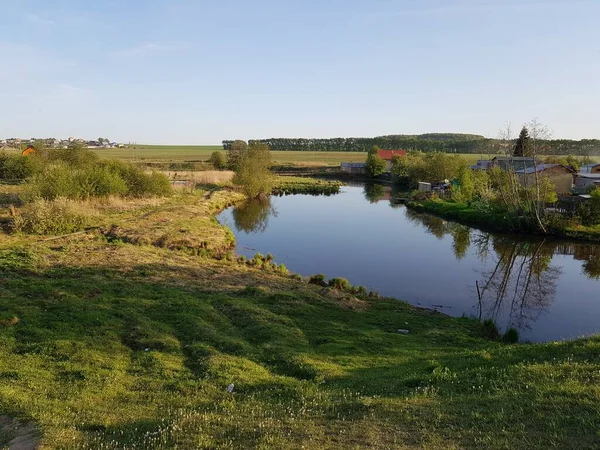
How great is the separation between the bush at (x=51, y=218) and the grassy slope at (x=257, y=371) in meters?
7.67

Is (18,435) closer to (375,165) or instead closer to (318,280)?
(318,280)

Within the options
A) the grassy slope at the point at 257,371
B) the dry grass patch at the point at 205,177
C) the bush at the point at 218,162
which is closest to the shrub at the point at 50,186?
the grassy slope at the point at 257,371

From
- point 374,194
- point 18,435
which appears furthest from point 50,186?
point 374,194

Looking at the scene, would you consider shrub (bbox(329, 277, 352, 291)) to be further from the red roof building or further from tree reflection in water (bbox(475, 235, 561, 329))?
the red roof building

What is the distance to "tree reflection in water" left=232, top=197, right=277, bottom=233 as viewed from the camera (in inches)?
1684

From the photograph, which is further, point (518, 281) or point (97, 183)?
point (97, 183)

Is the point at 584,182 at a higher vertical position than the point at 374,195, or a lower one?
higher

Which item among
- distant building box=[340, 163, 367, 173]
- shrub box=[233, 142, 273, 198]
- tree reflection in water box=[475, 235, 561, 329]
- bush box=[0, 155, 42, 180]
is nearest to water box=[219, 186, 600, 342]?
tree reflection in water box=[475, 235, 561, 329]

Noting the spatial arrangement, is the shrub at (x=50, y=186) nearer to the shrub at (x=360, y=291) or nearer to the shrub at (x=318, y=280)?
the shrub at (x=318, y=280)

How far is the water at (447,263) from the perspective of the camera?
20203 millimetres

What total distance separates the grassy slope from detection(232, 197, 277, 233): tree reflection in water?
24910 mm

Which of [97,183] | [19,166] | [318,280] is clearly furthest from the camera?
[19,166]

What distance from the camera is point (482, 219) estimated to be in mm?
44531

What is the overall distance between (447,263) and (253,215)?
2616 cm
